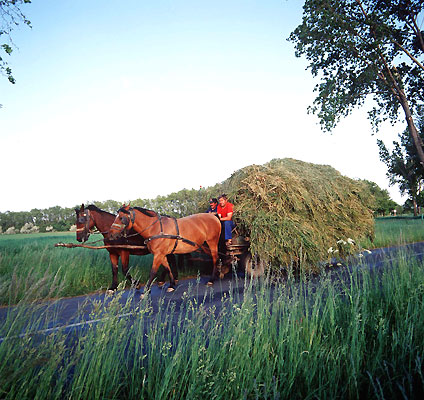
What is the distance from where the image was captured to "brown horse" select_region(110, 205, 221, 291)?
22.0 ft

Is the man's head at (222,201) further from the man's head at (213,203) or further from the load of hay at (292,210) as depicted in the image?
the man's head at (213,203)

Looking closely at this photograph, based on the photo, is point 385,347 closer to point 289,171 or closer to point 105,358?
point 105,358

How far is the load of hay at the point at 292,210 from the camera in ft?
23.5

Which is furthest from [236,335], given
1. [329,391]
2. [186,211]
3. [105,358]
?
[186,211]

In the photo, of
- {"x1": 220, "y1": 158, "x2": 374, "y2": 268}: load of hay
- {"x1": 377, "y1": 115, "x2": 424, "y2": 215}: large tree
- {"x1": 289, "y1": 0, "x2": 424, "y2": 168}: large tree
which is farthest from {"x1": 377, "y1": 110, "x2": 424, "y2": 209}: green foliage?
{"x1": 220, "y1": 158, "x2": 374, "y2": 268}: load of hay

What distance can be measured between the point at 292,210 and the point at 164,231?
10.4 feet

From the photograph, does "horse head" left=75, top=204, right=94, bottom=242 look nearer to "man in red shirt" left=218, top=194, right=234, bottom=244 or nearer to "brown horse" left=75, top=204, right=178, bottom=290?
"brown horse" left=75, top=204, right=178, bottom=290

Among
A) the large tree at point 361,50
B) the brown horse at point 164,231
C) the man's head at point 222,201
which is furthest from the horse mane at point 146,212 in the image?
the large tree at point 361,50

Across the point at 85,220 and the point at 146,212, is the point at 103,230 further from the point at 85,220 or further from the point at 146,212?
the point at 146,212

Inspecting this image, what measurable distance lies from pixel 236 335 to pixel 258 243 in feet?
15.6

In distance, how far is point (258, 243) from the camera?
716cm

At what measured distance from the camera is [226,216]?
7.75 m

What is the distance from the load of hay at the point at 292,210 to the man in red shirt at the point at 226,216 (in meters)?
0.22

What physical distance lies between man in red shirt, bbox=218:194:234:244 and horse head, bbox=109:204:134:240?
7.23 ft
